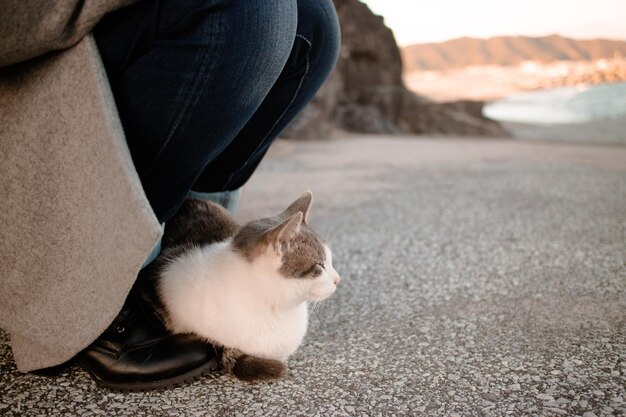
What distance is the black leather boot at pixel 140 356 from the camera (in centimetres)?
114

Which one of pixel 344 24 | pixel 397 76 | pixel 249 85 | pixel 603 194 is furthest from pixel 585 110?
pixel 249 85

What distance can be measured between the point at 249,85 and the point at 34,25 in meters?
0.41

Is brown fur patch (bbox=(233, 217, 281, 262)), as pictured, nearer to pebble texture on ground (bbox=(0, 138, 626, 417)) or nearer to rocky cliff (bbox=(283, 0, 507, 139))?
pebble texture on ground (bbox=(0, 138, 626, 417))

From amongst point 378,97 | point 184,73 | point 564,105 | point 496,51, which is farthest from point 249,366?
point 496,51

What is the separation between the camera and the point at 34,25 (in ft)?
2.97

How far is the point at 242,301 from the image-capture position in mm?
1203

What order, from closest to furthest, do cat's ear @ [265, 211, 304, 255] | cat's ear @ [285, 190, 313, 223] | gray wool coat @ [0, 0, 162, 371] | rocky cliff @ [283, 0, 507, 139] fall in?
gray wool coat @ [0, 0, 162, 371] < cat's ear @ [265, 211, 304, 255] < cat's ear @ [285, 190, 313, 223] < rocky cliff @ [283, 0, 507, 139]

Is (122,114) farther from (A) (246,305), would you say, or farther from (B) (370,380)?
(B) (370,380)

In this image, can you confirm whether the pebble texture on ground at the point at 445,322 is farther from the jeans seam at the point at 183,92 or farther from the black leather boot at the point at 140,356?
the jeans seam at the point at 183,92

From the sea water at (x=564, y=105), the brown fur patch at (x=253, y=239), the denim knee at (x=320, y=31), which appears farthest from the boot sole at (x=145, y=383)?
the sea water at (x=564, y=105)

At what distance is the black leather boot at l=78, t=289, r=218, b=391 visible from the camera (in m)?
1.14

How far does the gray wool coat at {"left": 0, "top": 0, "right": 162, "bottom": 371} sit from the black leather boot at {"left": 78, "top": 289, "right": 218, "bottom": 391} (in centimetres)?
8

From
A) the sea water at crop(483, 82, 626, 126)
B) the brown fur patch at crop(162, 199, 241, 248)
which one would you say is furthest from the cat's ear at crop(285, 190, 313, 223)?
the sea water at crop(483, 82, 626, 126)

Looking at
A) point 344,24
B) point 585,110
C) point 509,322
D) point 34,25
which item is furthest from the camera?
point 585,110
